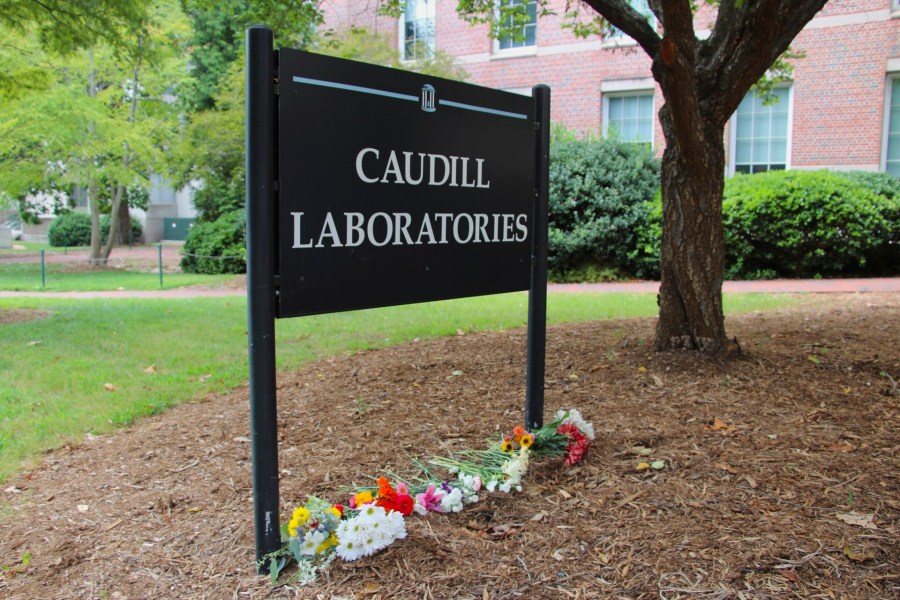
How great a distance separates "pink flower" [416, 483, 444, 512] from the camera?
294 centimetres

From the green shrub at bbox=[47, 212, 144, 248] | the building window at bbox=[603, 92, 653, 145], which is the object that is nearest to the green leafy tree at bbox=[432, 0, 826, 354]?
the building window at bbox=[603, 92, 653, 145]

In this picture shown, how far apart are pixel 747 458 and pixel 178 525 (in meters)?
2.58

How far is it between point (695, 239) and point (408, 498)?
303cm

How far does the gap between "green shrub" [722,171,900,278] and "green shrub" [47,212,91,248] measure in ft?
83.6

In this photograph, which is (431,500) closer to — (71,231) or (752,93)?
(752,93)

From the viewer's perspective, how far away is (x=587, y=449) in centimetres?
349

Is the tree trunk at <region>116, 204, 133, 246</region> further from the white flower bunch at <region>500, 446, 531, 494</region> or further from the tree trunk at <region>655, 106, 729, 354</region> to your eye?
the white flower bunch at <region>500, 446, 531, 494</region>

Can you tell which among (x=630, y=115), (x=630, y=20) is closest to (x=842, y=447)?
(x=630, y=20)

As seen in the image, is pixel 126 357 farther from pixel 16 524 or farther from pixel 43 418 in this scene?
pixel 16 524

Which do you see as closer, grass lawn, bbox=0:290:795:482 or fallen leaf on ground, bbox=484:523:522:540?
fallen leaf on ground, bbox=484:523:522:540

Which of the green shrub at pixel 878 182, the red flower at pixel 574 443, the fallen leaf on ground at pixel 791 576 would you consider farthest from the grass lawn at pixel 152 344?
the green shrub at pixel 878 182

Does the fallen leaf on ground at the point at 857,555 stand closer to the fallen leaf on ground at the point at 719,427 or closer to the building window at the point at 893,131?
the fallen leaf on ground at the point at 719,427

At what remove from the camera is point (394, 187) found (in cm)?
283

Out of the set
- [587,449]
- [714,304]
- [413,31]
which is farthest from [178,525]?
[413,31]
